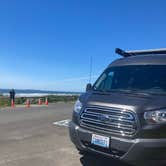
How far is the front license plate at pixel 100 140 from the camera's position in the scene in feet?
15.9

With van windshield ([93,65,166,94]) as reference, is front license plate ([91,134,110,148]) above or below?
below

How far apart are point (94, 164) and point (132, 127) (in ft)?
5.81

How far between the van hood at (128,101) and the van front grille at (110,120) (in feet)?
0.31

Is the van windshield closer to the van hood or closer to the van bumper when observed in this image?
the van hood

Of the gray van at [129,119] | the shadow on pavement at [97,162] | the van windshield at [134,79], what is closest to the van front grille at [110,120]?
the gray van at [129,119]

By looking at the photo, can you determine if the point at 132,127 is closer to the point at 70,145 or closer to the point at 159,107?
the point at 159,107

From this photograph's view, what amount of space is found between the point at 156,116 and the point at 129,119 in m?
0.44

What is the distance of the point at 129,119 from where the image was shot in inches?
183

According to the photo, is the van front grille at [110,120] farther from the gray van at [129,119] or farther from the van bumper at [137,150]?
the van bumper at [137,150]

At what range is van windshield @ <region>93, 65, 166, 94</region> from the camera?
5.47m

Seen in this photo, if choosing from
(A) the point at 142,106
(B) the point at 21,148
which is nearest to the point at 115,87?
(A) the point at 142,106

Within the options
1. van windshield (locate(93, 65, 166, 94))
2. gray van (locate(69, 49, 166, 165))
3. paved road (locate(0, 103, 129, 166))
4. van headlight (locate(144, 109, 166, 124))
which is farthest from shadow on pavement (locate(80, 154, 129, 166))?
van headlight (locate(144, 109, 166, 124))

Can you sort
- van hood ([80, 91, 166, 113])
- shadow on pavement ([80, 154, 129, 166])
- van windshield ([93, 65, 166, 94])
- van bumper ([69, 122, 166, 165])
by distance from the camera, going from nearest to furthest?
1. van bumper ([69, 122, 166, 165])
2. van hood ([80, 91, 166, 113])
3. van windshield ([93, 65, 166, 94])
4. shadow on pavement ([80, 154, 129, 166])

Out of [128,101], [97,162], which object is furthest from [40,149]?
[128,101]
